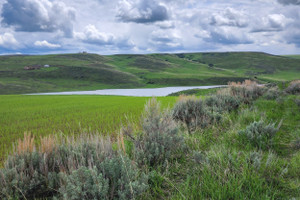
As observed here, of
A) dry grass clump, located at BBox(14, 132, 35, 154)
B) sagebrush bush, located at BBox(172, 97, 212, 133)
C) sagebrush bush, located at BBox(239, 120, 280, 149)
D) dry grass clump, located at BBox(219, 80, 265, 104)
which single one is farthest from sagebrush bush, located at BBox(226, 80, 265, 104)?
dry grass clump, located at BBox(14, 132, 35, 154)

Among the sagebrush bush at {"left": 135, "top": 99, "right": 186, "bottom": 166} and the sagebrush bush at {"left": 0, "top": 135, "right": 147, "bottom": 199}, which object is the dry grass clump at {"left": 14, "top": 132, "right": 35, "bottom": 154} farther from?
the sagebrush bush at {"left": 135, "top": 99, "right": 186, "bottom": 166}

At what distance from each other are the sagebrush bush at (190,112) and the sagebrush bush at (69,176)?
13.6 feet

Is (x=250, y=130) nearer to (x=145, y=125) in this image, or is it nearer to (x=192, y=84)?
(x=145, y=125)

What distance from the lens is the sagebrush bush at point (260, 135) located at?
4.86m

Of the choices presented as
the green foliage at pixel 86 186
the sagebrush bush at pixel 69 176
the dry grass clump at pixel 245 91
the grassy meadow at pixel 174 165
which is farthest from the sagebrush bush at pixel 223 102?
the green foliage at pixel 86 186

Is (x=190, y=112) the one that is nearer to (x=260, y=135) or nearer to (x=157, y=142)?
(x=260, y=135)

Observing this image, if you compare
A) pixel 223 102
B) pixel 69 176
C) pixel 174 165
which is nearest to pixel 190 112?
pixel 223 102

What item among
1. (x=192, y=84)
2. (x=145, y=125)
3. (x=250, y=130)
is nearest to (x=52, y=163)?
(x=145, y=125)

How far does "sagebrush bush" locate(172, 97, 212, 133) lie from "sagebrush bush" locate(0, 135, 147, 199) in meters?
4.14

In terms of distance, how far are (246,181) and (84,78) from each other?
97374mm

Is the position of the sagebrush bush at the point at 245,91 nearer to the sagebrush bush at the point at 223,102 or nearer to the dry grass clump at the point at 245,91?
the dry grass clump at the point at 245,91

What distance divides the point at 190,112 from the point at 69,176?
225 inches

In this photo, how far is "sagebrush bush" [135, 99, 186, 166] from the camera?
13.3 feet

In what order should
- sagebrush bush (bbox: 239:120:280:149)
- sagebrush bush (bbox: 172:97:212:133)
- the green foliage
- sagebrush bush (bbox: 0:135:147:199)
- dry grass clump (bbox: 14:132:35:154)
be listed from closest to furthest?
the green foliage < sagebrush bush (bbox: 0:135:147:199) < dry grass clump (bbox: 14:132:35:154) < sagebrush bush (bbox: 239:120:280:149) < sagebrush bush (bbox: 172:97:212:133)
